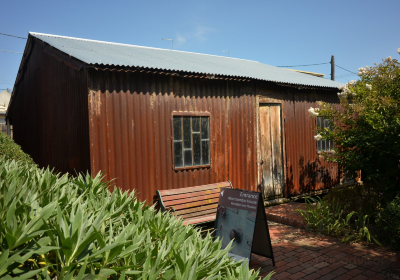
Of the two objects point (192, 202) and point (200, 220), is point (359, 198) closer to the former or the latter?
point (200, 220)

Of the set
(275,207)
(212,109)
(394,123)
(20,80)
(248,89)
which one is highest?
(20,80)

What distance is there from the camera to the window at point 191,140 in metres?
Answer: 7.42

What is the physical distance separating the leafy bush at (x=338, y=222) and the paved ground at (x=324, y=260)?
0.21 metres

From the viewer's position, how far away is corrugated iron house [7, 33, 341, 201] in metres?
6.58

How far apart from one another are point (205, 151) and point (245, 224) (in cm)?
304

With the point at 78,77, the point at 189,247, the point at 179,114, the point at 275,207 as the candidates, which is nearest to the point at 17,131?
the point at 78,77

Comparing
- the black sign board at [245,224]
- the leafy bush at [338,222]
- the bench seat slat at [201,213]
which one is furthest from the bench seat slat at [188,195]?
the leafy bush at [338,222]

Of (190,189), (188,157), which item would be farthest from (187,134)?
(190,189)

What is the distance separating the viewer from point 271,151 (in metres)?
9.31

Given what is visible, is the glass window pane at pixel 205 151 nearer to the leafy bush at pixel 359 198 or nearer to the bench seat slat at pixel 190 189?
the bench seat slat at pixel 190 189

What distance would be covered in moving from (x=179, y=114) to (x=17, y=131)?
33.4ft

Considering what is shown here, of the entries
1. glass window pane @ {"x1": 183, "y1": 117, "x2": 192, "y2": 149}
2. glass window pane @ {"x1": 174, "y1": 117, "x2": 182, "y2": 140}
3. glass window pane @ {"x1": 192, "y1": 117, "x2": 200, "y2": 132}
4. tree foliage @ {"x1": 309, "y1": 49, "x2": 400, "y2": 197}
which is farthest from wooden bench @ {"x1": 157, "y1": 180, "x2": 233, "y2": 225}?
tree foliage @ {"x1": 309, "y1": 49, "x2": 400, "y2": 197}

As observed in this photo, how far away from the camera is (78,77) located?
6.91m

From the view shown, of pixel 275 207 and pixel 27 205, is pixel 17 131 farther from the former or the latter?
pixel 27 205
